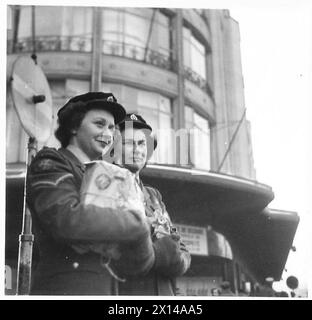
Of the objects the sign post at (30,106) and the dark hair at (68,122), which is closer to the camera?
the sign post at (30,106)

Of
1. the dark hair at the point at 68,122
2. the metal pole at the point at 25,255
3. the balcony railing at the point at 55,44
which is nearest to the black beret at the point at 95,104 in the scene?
the dark hair at the point at 68,122

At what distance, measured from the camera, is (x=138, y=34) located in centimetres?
563

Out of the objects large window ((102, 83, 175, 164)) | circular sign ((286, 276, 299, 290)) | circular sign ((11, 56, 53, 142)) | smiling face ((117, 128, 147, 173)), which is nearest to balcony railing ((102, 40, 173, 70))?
large window ((102, 83, 175, 164))

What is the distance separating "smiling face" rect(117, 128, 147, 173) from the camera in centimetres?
491

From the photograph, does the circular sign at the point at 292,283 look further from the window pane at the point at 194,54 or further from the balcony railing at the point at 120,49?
the window pane at the point at 194,54

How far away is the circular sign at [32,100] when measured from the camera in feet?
15.8

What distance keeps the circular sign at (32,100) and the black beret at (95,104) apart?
13cm

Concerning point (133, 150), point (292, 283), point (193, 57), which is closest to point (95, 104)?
point (133, 150)

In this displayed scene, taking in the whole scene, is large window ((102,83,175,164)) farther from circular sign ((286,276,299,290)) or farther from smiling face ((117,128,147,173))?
circular sign ((286,276,299,290))

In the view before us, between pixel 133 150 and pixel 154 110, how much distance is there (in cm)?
60

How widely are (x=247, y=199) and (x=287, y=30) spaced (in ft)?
5.37

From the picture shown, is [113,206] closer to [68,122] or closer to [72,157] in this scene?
[72,157]
